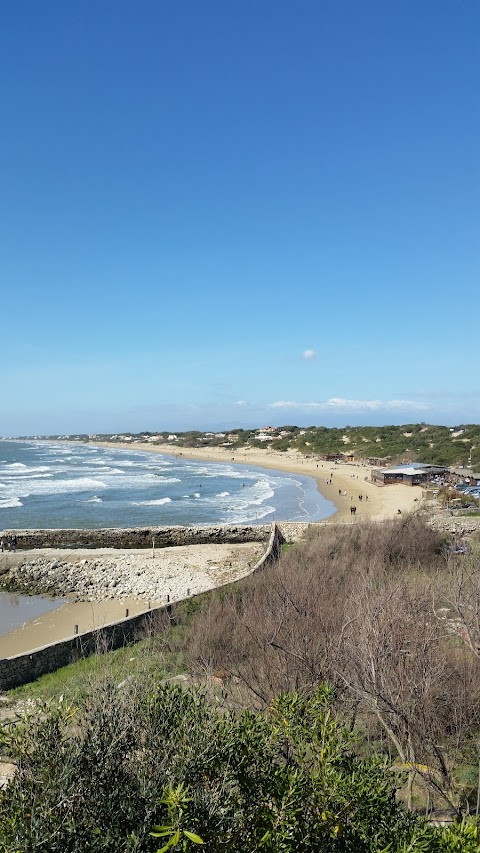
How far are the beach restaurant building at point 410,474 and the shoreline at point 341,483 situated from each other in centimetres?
102

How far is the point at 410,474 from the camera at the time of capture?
5919cm

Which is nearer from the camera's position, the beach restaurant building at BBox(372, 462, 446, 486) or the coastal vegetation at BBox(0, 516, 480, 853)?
the coastal vegetation at BBox(0, 516, 480, 853)

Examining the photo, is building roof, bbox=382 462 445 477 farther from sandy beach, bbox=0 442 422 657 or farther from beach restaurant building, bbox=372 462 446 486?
sandy beach, bbox=0 442 422 657

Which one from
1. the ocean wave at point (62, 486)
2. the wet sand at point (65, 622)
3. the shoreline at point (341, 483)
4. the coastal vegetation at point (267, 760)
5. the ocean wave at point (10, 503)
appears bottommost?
the wet sand at point (65, 622)

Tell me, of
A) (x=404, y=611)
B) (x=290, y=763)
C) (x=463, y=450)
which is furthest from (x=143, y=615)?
(x=463, y=450)

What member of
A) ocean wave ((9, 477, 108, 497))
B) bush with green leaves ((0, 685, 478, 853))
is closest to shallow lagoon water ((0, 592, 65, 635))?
bush with green leaves ((0, 685, 478, 853))

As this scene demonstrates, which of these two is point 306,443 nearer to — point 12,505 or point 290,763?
point 12,505

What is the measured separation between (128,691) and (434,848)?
3.95 meters

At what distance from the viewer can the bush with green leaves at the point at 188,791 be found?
4473 millimetres

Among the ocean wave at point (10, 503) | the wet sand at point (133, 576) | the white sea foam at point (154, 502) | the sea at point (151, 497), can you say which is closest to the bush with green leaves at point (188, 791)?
the wet sand at point (133, 576)

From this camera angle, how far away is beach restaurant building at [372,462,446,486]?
59.3m

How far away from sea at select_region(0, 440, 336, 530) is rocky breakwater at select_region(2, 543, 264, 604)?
350 inches

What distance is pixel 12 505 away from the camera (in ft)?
167

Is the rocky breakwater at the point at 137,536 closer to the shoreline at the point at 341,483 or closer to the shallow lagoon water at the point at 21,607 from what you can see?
the shoreline at the point at 341,483
